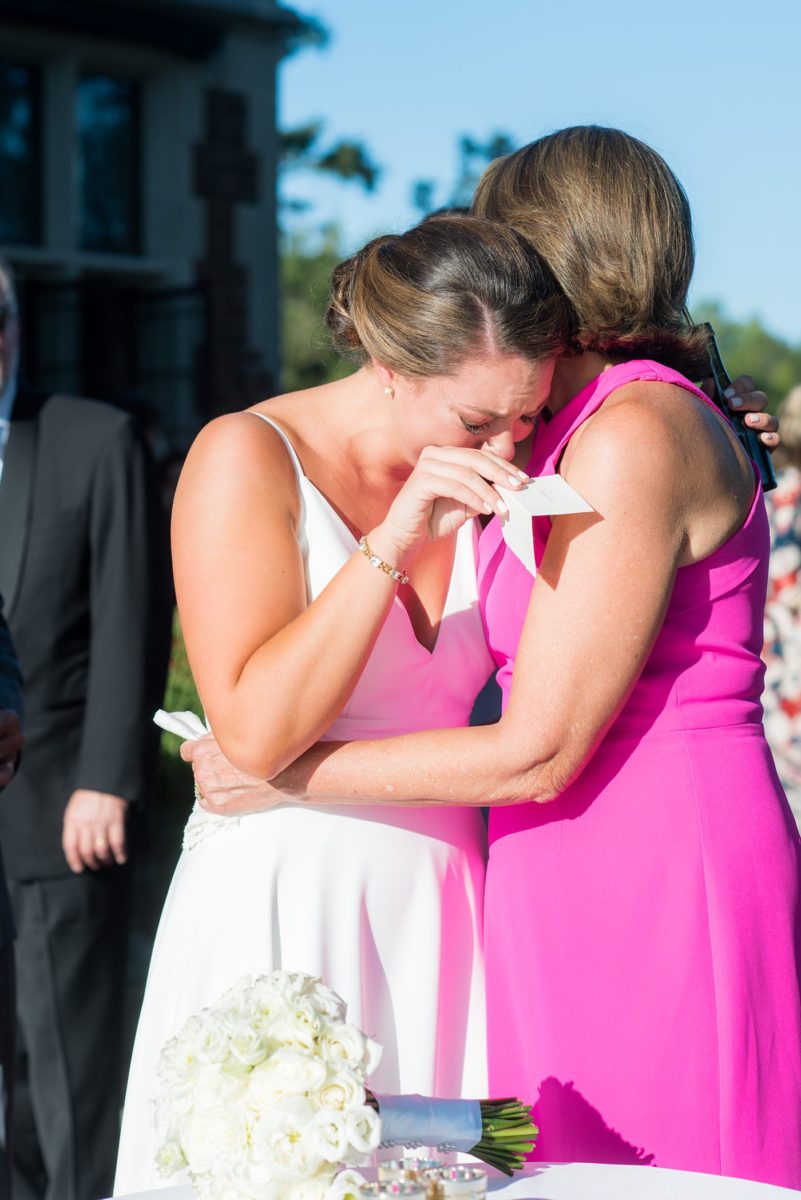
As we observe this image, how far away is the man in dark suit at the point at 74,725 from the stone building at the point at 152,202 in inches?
260

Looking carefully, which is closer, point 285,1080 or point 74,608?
point 285,1080

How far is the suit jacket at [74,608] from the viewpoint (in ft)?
11.7

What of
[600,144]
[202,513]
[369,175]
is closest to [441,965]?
[202,513]

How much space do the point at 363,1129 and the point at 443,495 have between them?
908mm

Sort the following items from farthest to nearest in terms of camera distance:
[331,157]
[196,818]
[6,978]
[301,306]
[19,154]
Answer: [301,306] < [331,157] < [19,154] < [6,978] < [196,818]

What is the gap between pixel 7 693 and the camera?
8.91ft

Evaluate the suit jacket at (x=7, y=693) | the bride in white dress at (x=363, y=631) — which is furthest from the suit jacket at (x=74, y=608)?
the bride in white dress at (x=363, y=631)

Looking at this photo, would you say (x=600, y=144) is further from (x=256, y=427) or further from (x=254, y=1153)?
(x=254, y=1153)

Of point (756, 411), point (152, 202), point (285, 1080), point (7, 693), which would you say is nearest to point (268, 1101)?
point (285, 1080)

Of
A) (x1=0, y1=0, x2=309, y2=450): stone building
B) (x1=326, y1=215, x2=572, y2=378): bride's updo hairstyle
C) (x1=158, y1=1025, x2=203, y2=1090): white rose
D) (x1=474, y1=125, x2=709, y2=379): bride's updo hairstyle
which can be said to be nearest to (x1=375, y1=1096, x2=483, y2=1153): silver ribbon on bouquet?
(x1=158, y1=1025, x2=203, y2=1090): white rose

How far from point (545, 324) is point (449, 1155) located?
1.20m

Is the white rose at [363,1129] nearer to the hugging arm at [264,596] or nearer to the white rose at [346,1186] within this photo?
the white rose at [346,1186]

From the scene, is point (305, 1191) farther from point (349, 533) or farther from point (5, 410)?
point (5, 410)

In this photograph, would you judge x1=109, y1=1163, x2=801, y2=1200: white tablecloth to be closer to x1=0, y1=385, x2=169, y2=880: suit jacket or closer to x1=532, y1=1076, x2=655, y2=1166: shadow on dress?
x1=532, y1=1076, x2=655, y2=1166: shadow on dress
